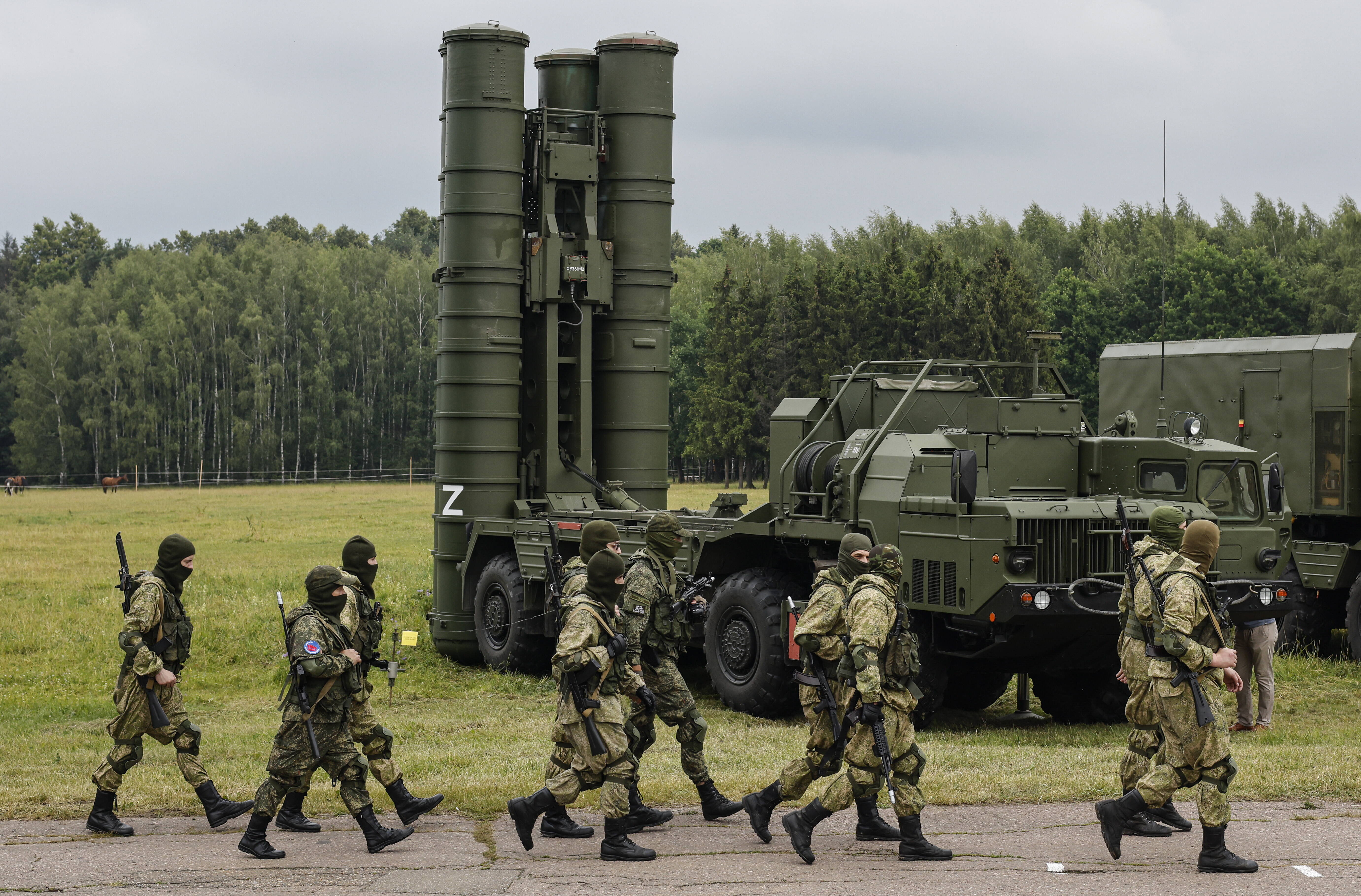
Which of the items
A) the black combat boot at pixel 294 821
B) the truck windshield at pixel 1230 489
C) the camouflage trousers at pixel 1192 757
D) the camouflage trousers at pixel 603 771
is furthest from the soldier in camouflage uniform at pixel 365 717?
the truck windshield at pixel 1230 489

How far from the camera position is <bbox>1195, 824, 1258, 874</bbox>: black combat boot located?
6828mm

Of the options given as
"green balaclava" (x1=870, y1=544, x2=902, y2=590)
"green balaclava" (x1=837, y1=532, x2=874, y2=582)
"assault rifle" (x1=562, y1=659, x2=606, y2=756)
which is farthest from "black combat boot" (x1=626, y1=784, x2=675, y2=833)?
"green balaclava" (x1=870, y1=544, x2=902, y2=590)

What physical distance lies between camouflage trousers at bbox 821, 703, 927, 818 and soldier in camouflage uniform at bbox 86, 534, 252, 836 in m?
3.18

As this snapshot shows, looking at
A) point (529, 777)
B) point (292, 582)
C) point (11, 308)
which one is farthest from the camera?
point (11, 308)

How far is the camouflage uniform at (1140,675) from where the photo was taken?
7301 mm

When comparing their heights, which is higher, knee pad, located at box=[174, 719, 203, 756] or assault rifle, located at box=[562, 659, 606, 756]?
assault rifle, located at box=[562, 659, 606, 756]

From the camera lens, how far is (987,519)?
10.3m

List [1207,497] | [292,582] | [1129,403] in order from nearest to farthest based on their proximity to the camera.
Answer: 1. [1207,497]
2. [1129,403]
3. [292,582]

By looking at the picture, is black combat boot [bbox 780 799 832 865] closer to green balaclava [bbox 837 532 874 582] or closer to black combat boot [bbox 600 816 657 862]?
black combat boot [bbox 600 816 657 862]

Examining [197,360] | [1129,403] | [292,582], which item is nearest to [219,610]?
[292,582]

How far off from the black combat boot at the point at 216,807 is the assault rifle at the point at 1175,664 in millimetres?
4621

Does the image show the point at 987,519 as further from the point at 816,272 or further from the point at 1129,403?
the point at 816,272

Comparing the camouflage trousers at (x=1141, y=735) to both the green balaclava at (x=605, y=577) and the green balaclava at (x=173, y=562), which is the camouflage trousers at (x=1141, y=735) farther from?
the green balaclava at (x=173, y=562)

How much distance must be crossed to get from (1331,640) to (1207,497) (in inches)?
206
